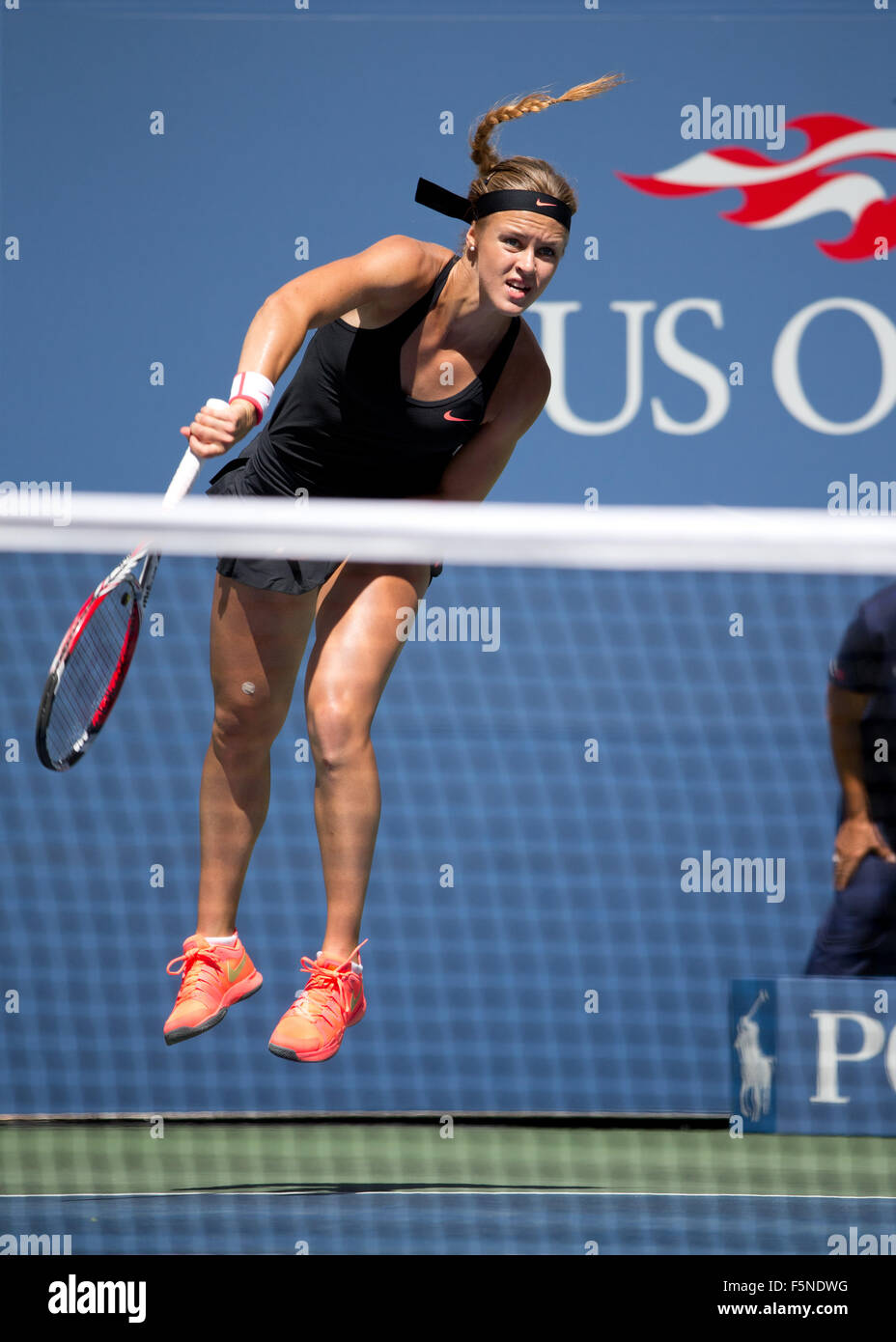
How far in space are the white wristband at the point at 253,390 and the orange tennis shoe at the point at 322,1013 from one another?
906 millimetres

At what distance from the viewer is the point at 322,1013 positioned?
8.97 feet

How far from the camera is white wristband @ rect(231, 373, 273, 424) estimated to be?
253 cm

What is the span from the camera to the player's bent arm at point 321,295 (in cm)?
257

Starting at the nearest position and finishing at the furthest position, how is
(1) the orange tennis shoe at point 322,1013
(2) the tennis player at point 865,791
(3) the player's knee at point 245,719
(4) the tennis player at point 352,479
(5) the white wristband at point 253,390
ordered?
(5) the white wristband at point 253,390
(1) the orange tennis shoe at point 322,1013
(4) the tennis player at point 352,479
(3) the player's knee at point 245,719
(2) the tennis player at point 865,791

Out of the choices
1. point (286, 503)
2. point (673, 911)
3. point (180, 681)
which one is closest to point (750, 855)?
point (673, 911)

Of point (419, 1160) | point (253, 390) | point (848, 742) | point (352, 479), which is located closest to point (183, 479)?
point (253, 390)

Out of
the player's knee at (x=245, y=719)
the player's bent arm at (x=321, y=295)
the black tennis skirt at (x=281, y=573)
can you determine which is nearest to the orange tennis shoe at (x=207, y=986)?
the player's knee at (x=245, y=719)

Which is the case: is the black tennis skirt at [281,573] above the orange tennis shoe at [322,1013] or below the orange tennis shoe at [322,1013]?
above

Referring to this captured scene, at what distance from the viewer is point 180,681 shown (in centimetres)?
436

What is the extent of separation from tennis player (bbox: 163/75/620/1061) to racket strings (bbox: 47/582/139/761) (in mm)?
183

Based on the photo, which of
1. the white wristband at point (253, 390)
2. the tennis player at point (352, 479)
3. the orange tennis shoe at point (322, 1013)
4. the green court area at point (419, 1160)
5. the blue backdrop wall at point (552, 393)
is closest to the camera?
the white wristband at point (253, 390)

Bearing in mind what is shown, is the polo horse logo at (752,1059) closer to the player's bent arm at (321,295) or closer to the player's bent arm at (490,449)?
the player's bent arm at (490,449)
